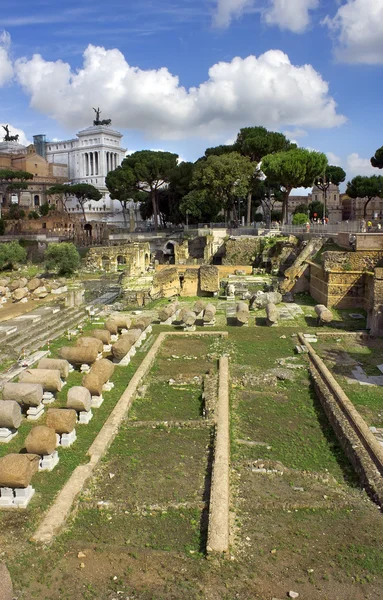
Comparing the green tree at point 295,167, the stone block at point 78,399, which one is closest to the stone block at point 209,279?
the stone block at point 78,399

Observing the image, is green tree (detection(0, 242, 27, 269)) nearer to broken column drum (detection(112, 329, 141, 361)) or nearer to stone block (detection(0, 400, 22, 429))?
broken column drum (detection(112, 329, 141, 361))

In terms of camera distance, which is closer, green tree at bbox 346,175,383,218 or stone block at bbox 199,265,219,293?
stone block at bbox 199,265,219,293

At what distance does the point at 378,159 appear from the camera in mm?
44375

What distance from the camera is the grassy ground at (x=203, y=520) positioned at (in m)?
4.99

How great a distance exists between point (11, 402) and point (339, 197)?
70.0 metres

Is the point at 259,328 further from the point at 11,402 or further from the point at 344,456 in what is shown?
the point at 11,402

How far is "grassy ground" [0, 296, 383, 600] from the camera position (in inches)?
197

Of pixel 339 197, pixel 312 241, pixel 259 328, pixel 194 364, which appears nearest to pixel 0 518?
pixel 194 364

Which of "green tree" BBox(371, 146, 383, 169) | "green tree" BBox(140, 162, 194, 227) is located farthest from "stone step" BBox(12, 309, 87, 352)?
"green tree" BBox(371, 146, 383, 169)

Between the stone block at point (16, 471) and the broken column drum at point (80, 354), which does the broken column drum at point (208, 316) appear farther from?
the stone block at point (16, 471)

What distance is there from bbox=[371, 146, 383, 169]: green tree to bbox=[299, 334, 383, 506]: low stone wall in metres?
38.5

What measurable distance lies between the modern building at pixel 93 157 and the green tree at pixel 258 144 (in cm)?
3557

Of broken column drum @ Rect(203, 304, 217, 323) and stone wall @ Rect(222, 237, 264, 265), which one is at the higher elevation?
stone wall @ Rect(222, 237, 264, 265)

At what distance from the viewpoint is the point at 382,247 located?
19109 millimetres
